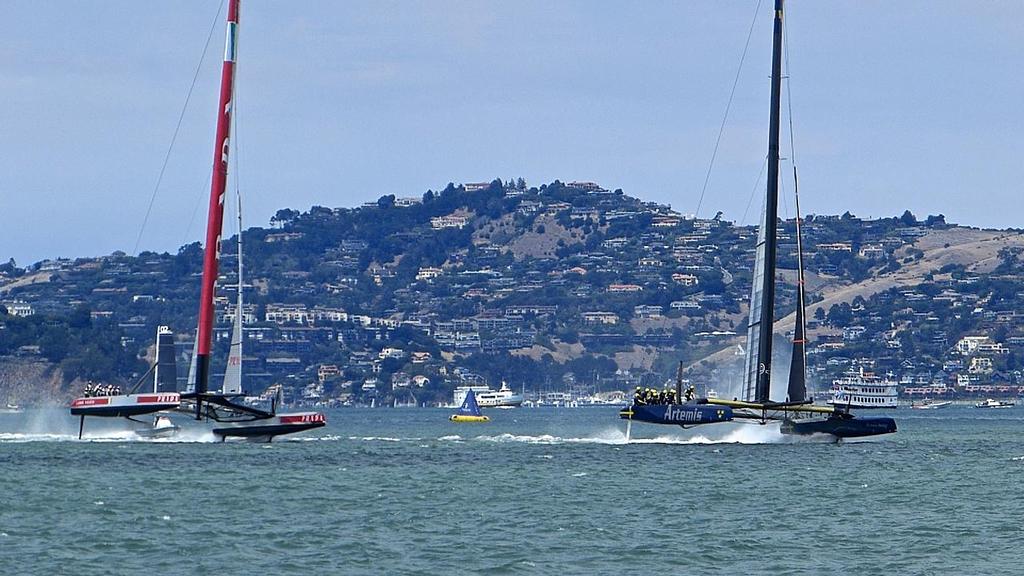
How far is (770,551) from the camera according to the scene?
131ft

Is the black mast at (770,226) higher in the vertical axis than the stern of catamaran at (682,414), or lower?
higher

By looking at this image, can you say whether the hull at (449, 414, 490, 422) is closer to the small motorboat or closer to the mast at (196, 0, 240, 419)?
the small motorboat

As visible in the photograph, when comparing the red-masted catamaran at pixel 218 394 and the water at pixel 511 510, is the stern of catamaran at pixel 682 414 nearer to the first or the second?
the water at pixel 511 510

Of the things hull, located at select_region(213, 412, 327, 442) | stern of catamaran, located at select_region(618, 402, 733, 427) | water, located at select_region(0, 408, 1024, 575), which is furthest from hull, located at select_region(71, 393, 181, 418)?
stern of catamaran, located at select_region(618, 402, 733, 427)

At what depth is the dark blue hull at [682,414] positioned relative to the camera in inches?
2862

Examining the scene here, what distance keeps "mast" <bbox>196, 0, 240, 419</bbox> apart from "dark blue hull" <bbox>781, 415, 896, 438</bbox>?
21506mm

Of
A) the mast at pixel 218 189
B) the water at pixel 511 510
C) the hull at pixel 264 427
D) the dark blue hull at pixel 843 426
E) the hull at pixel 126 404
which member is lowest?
the water at pixel 511 510

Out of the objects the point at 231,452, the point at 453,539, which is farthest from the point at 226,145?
the point at 453,539

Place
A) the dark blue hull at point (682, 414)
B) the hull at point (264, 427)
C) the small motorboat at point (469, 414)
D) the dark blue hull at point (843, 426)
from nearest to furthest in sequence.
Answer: the dark blue hull at point (682, 414) < the dark blue hull at point (843, 426) < the hull at point (264, 427) < the small motorboat at point (469, 414)

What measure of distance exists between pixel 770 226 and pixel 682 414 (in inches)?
342

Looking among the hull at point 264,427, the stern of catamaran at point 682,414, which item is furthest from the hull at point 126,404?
the stern of catamaran at point 682,414

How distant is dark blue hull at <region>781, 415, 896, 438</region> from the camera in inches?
2896

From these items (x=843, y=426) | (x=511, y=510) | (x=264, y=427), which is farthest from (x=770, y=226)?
(x=511, y=510)

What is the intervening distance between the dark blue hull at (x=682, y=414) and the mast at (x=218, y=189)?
16.0m
